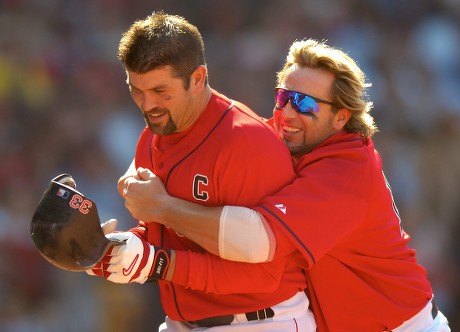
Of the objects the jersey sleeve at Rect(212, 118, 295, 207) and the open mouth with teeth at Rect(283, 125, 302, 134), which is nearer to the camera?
the jersey sleeve at Rect(212, 118, 295, 207)

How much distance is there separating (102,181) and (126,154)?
1.46 ft

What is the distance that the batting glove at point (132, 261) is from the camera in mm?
3771

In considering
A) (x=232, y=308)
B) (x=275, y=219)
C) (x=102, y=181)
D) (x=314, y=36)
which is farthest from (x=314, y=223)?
(x=314, y=36)

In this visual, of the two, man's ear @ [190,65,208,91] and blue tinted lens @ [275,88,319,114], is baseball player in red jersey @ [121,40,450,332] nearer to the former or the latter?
blue tinted lens @ [275,88,319,114]

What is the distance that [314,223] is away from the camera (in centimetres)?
390

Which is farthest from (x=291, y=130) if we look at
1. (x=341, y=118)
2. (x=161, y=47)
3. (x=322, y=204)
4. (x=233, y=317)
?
(x=233, y=317)

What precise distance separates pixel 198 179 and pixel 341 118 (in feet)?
2.54

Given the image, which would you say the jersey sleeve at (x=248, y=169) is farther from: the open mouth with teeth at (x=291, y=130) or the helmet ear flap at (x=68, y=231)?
the helmet ear flap at (x=68, y=231)

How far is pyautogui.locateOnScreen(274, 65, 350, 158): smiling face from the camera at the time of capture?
427cm

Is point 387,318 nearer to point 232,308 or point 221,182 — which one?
point 232,308

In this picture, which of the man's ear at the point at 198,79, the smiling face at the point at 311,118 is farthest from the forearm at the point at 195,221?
the smiling face at the point at 311,118

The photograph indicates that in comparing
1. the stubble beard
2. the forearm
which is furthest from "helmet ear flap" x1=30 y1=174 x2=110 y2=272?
the stubble beard

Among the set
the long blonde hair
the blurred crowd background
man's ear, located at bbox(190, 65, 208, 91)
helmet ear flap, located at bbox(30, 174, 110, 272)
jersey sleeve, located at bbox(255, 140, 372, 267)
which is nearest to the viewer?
helmet ear flap, located at bbox(30, 174, 110, 272)

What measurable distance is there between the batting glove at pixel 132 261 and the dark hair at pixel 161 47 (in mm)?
672
